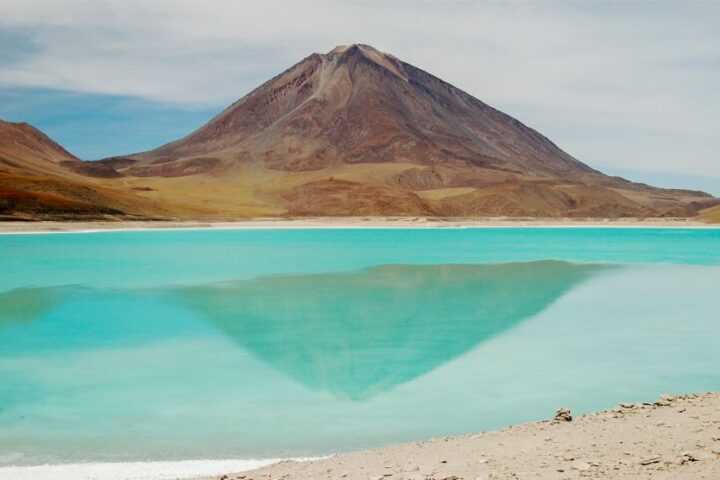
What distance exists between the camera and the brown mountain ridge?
112 meters

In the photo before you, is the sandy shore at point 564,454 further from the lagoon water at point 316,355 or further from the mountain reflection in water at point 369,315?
the mountain reflection in water at point 369,315

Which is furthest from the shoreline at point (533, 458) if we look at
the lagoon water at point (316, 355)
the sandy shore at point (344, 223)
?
the sandy shore at point (344, 223)

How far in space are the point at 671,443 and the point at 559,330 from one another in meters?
9.58

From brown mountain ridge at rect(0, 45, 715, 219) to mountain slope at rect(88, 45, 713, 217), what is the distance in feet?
1.07

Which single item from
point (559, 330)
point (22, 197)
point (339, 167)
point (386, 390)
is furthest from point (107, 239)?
point (339, 167)

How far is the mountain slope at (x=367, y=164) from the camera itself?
113375 millimetres

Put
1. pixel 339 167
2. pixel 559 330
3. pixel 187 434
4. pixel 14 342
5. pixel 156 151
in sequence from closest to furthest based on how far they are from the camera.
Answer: pixel 187 434, pixel 14 342, pixel 559 330, pixel 339 167, pixel 156 151

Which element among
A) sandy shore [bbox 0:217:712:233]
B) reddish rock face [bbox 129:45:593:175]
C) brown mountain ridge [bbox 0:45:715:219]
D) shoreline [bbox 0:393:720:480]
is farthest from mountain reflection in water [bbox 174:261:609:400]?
reddish rock face [bbox 129:45:593:175]

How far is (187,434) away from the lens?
805 centimetres

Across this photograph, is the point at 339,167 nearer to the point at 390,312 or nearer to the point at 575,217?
the point at 575,217

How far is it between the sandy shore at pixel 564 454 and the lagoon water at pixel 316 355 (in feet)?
4.08

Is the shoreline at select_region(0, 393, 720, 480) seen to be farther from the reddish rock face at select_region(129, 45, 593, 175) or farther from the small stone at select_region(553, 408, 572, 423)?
the reddish rock face at select_region(129, 45, 593, 175)

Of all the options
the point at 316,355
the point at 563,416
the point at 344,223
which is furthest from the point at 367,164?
the point at 563,416

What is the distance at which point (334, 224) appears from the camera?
83312 millimetres
